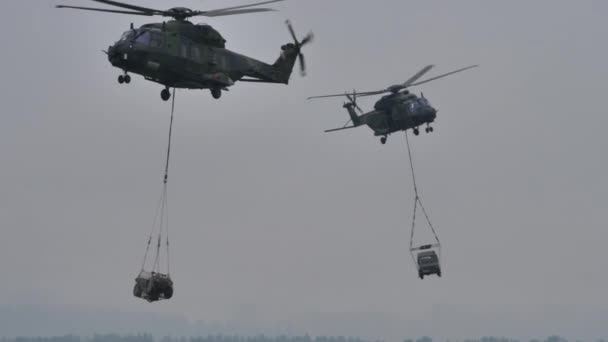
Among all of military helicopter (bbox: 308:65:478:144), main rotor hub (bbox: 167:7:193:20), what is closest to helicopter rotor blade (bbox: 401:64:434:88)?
military helicopter (bbox: 308:65:478:144)

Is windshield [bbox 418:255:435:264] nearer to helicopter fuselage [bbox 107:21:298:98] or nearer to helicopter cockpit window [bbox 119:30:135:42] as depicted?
helicopter fuselage [bbox 107:21:298:98]

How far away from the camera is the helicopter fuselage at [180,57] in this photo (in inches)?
1768

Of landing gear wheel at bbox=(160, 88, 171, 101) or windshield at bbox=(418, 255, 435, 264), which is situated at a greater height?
landing gear wheel at bbox=(160, 88, 171, 101)

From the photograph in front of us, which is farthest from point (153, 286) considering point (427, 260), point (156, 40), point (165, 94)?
point (427, 260)

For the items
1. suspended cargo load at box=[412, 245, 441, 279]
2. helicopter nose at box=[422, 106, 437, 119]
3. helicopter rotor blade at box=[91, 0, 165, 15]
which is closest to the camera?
helicopter rotor blade at box=[91, 0, 165, 15]

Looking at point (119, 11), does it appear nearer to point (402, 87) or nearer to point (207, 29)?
point (207, 29)

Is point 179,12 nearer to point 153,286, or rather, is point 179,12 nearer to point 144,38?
point 144,38

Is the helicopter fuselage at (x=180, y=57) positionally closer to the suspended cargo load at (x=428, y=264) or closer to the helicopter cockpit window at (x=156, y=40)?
the helicopter cockpit window at (x=156, y=40)

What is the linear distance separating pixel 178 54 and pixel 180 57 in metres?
0.17

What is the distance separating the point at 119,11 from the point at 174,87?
443cm

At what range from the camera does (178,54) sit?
46.8 m

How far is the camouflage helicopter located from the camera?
1766 inches

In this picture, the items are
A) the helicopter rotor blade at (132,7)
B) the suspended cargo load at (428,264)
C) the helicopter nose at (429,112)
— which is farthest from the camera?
the helicopter nose at (429,112)

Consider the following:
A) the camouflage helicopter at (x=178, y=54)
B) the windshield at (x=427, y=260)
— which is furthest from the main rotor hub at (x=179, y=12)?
the windshield at (x=427, y=260)
